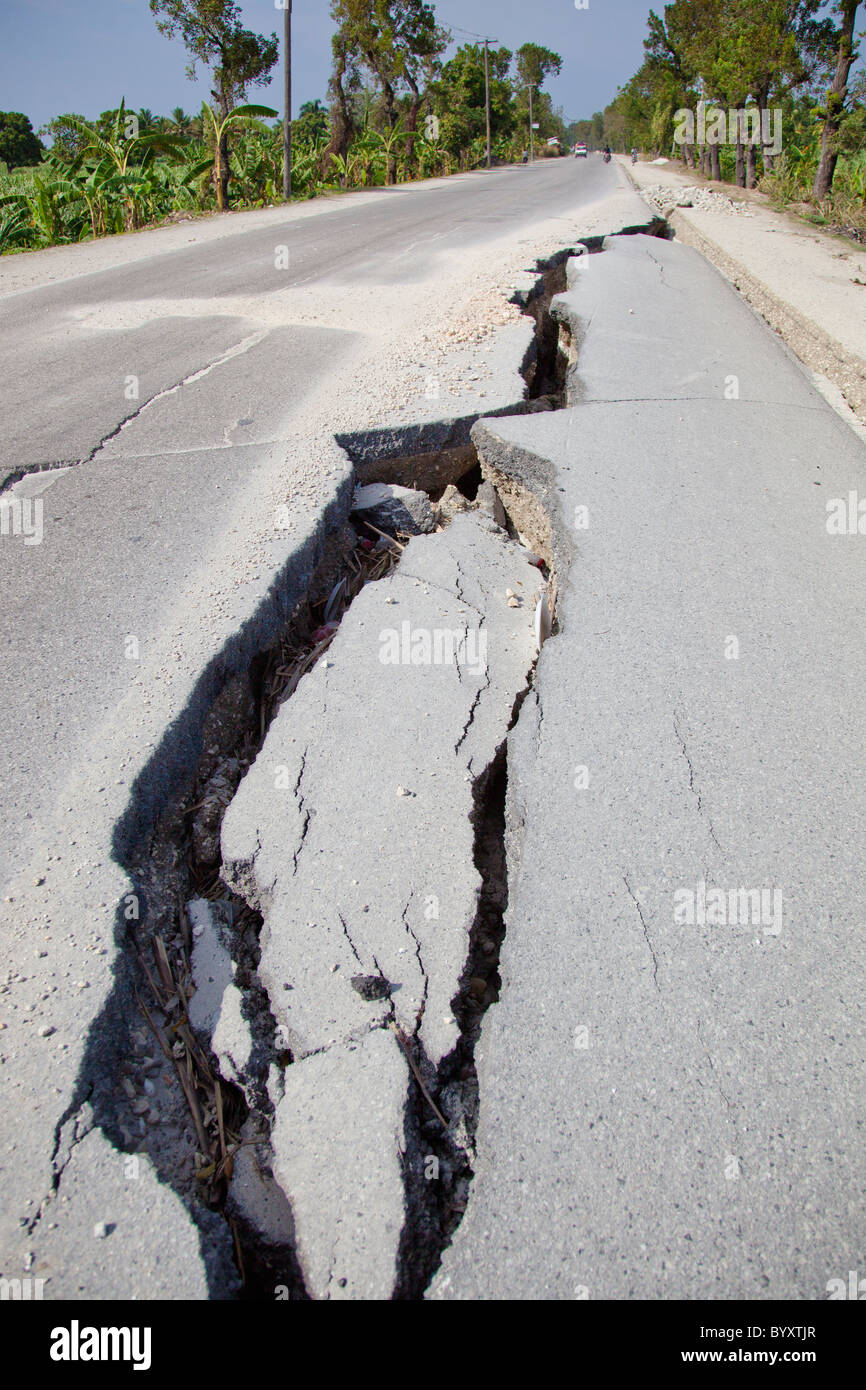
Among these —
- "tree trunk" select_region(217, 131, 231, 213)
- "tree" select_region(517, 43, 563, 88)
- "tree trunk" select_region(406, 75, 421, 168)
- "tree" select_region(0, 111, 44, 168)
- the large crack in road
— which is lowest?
the large crack in road

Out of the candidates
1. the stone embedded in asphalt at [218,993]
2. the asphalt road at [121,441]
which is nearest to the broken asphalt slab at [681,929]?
the stone embedded in asphalt at [218,993]

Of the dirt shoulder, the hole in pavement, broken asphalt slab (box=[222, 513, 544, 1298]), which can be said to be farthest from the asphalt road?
the dirt shoulder

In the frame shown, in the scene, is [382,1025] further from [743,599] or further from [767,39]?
[767,39]

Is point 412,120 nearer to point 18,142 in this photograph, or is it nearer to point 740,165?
point 740,165

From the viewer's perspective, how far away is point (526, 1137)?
1.33 metres

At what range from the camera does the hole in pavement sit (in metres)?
1.36

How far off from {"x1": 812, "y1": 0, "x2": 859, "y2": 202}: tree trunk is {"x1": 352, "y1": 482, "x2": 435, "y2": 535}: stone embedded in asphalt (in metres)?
17.2

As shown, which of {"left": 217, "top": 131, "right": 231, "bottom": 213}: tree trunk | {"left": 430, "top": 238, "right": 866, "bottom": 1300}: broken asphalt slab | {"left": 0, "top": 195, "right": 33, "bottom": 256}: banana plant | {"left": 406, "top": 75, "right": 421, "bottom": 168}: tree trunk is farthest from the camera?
{"left": 406, "top": 75, "right": 421, "bottom": 168}: tree trunk

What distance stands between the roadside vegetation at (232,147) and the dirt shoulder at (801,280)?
8404 millimetres

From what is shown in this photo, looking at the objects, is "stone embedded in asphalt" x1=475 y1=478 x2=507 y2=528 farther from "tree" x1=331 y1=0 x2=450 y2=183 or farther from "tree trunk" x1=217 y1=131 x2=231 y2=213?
"tree" x1=331 y1=0 x2=450 y2=183

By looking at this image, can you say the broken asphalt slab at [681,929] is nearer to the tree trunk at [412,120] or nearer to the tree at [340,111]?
the tree at [340,111]

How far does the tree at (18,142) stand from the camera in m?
40.1

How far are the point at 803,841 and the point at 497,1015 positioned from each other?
2.85 ft
